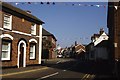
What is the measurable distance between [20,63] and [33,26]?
611 cm

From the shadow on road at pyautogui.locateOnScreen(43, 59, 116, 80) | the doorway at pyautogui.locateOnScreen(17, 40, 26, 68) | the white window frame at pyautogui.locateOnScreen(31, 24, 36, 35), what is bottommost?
the shadow on road at pyautogui.locateOnScreen(43, 59, 116, 80)

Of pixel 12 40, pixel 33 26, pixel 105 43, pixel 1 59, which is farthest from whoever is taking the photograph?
pixel 105 43

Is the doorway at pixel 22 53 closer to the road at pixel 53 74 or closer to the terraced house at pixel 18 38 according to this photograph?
the terraced house at pixel 18 38

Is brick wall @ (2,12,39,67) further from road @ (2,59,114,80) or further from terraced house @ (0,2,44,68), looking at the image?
road @ (2,59,114,80)

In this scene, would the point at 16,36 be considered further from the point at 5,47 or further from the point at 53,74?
the point at 53,74

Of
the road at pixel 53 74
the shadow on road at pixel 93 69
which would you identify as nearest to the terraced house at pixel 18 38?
the shadow on road at pixel 93 69

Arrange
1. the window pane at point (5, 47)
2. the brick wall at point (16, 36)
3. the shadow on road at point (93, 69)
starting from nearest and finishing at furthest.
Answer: the shadow on road at point (93, 69), the window pane at point (5, 47), the brick wall at point (16, 36)

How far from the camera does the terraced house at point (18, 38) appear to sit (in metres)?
28.7

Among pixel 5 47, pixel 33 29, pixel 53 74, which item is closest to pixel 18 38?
pixel 5 47

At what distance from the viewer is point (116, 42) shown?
29.2 m

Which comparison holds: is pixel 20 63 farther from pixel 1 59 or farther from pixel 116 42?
pixel 116 42

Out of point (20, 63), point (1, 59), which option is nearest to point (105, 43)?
point (20, 63)

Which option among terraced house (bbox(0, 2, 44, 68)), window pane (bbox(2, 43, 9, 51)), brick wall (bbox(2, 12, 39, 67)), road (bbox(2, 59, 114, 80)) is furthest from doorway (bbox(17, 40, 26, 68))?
road (bbox(2, 59, 114, 80))

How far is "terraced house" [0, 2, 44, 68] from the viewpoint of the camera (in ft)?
94.2
